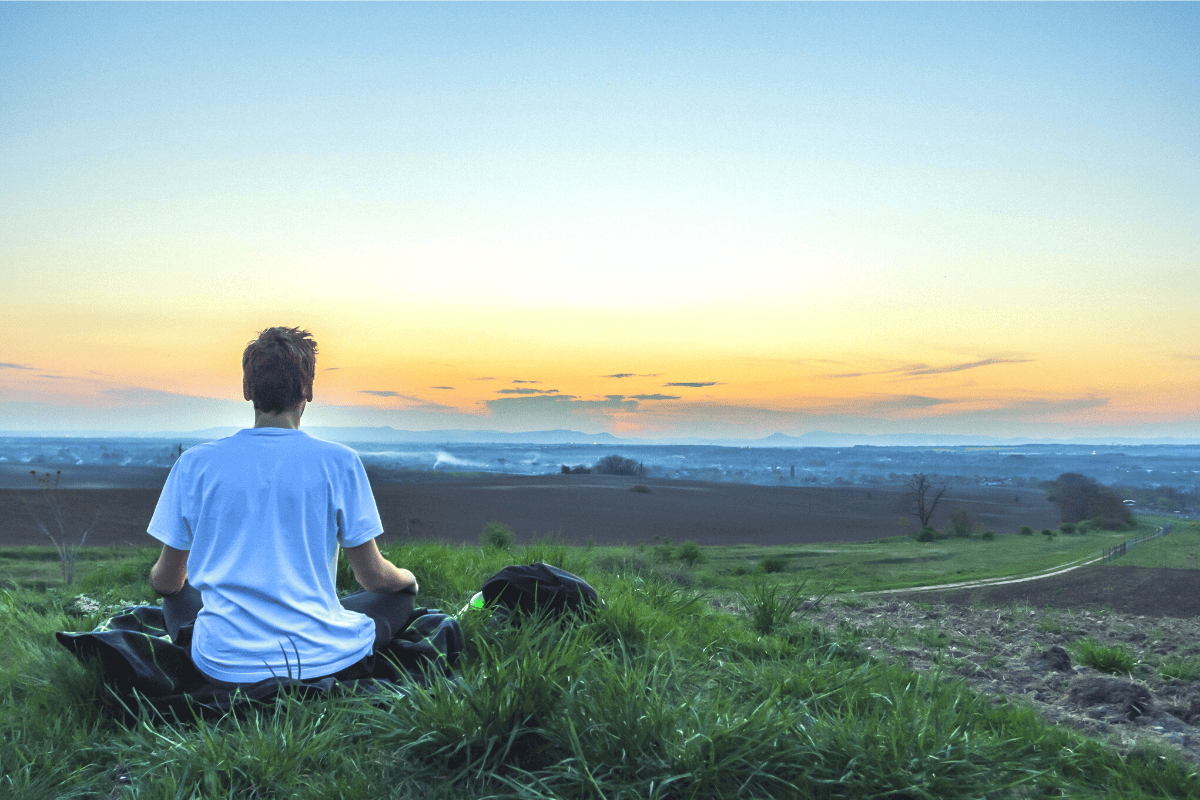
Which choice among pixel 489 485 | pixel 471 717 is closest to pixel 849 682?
pixel 471 717

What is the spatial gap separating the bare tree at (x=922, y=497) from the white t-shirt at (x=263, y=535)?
2962 inches

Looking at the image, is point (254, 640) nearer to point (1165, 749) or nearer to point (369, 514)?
point (369, 514)

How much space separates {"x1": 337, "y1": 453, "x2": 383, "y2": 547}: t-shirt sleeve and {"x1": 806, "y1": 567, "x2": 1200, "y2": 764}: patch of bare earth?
279 centimetres

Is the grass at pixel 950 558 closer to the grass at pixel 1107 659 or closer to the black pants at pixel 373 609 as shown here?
the grass at pixel 1107 659


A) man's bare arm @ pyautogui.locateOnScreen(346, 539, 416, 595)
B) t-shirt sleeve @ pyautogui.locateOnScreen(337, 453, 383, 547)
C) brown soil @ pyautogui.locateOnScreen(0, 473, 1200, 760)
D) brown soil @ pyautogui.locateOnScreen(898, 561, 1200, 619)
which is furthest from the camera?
brown soil @ pyautogui.locateOnScreen(898, 561, 1200, 619)

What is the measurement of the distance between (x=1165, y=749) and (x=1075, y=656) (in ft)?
7.70

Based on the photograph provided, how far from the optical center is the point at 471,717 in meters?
2.77

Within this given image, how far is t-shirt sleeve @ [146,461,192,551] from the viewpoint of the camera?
3.06 metres

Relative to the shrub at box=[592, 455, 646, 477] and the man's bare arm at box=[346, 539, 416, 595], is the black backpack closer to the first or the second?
the man's bare arm at box=[346, 539, 416, 595]

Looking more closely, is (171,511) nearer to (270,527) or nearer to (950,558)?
(270,527)

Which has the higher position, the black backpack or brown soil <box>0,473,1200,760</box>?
the black backpack

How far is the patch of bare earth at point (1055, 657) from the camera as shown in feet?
12.6

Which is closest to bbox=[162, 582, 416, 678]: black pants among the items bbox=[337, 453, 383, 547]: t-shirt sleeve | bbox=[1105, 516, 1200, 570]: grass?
bbox=[337, 453, 383, 547]: t-shirt sleeve

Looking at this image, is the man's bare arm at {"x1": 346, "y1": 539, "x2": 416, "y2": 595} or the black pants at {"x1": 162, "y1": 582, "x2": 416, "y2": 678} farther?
the black pants at {"x1": 162, "y1": 582, "x2": 416, "y2": 678}
